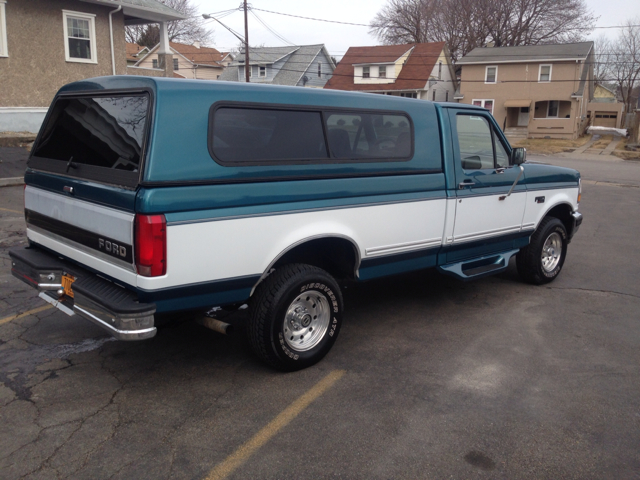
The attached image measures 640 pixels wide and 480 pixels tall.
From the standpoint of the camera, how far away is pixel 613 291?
22.0 feet

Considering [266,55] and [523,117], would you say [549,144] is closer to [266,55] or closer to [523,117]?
[523,117]

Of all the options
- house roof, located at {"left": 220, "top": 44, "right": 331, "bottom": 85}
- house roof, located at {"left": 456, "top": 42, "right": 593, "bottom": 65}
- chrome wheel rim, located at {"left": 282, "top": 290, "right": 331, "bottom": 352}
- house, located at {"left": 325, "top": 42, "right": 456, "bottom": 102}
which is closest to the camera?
chrome wheel rim, located at {"left": 282, "top": 290, "right": 331, "bottom": 352}

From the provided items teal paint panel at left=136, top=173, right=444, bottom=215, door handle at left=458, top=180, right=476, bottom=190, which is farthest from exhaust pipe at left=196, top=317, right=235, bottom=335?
door handle at left=458, top=180, right=476, bottom=190

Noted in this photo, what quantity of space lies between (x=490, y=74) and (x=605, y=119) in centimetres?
1676

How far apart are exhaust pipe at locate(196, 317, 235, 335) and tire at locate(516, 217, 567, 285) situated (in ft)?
13.1

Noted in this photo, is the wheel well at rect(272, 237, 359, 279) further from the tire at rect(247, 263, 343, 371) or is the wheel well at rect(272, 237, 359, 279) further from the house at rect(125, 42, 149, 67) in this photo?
the house at rect(125, 42, 149, 67)

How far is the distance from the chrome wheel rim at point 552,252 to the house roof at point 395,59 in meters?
41.1

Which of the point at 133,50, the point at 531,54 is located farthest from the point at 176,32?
the point at 531,54

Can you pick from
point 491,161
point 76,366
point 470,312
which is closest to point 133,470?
Answer: point 76,366

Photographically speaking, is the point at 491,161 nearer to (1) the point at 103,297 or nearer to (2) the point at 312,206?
(2) the point at 312,206

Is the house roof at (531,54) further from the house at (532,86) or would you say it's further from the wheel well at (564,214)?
the wheel well at (564,214)

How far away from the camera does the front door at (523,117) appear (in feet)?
144

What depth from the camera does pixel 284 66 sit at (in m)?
50.2

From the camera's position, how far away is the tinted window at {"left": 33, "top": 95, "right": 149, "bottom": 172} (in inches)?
145
